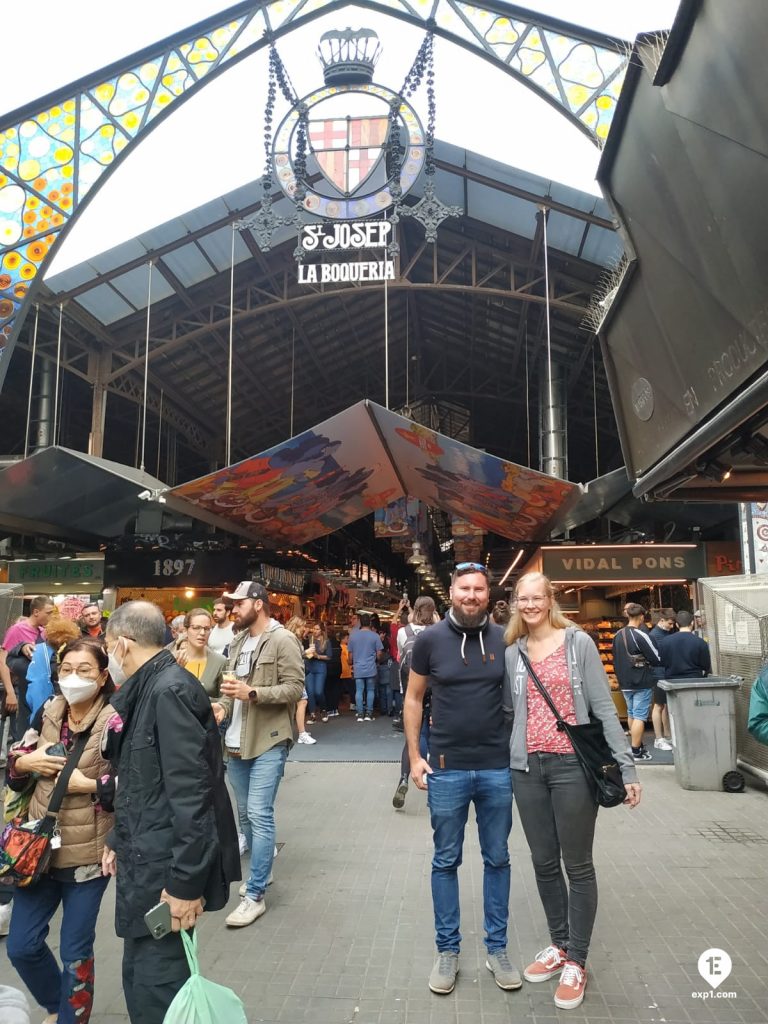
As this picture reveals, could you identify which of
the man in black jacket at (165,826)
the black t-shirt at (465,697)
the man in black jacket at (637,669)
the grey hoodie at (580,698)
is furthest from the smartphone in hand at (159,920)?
the man in black jacket at (637,669)

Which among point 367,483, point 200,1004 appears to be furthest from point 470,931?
point 367,483

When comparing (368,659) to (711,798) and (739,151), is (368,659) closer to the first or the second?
(711,798)

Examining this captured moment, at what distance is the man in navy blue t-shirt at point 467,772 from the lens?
3.17 m

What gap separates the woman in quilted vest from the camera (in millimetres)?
2576

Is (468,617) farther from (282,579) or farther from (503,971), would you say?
(282,579)

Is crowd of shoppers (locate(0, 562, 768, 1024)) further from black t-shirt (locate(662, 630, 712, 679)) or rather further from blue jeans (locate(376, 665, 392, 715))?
blue jeans (locate(376, 665, 392, 715))

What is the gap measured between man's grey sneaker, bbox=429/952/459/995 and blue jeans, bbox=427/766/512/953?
0.10 ft

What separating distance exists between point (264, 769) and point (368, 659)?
27.0 ft

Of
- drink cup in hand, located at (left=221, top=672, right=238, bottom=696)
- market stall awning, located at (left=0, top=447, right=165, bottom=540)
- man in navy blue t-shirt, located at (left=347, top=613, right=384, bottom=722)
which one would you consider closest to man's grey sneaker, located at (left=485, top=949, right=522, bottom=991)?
drink cup in hand, located at (left=221, top=672, right=238, bottom=696)

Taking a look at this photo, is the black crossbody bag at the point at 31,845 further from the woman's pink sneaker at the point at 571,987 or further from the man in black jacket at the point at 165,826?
the woman's pink sneaker at the point at 571,987

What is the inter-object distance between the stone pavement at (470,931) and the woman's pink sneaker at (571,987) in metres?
0.04

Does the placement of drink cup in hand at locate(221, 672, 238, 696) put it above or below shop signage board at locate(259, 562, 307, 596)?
below

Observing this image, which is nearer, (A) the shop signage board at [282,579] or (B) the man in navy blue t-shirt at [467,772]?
(B) the man in navy blue t-shirt at [467,772]

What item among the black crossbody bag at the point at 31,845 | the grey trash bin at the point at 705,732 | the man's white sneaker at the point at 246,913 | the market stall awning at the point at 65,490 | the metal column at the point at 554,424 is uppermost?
the metal column at the point at 554,424
